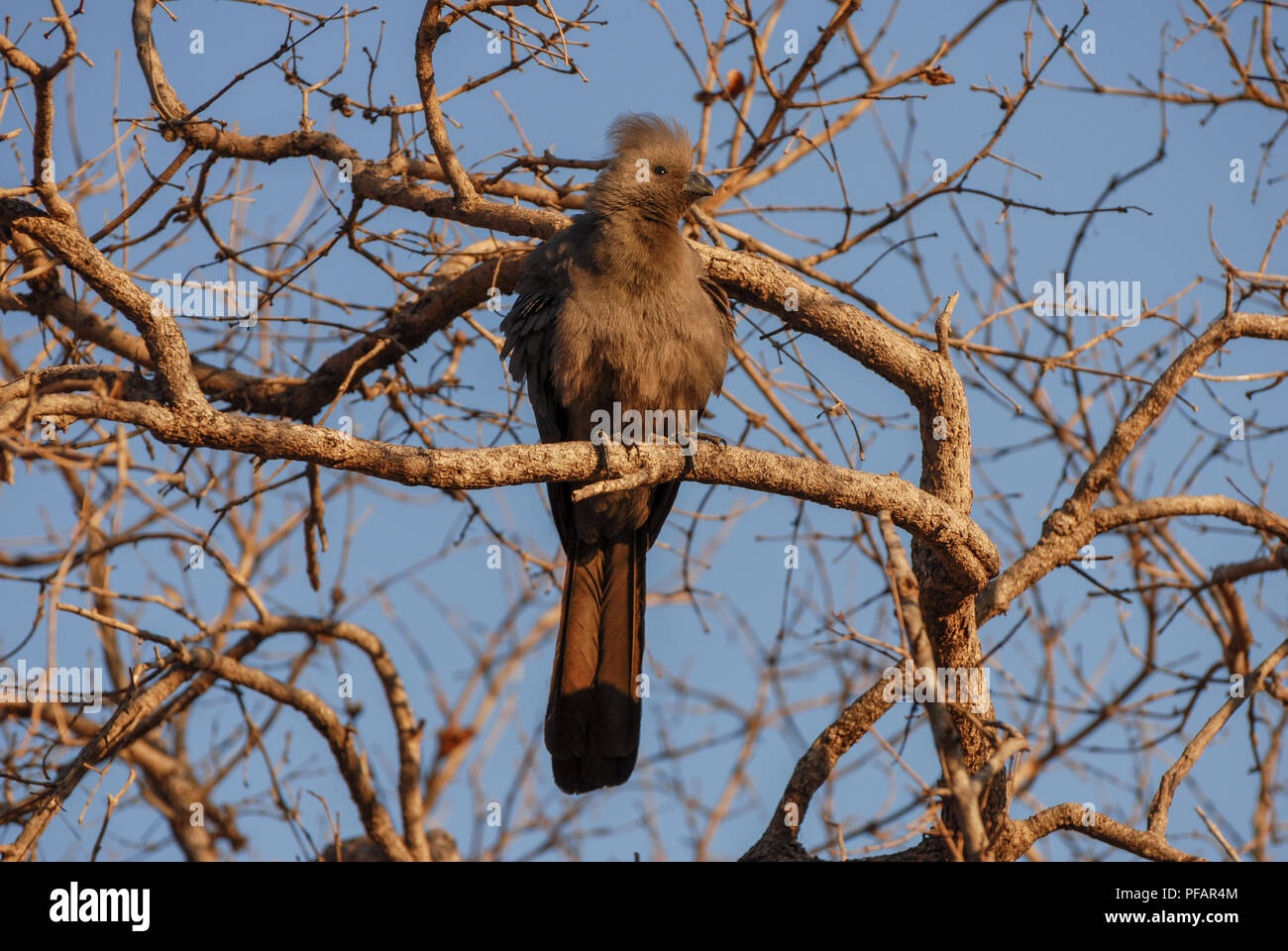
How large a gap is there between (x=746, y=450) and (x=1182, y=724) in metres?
2.63

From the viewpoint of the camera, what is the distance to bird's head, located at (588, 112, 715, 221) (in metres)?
5.38

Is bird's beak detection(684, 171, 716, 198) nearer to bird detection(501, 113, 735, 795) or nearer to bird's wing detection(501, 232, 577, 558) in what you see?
bird detection(501, 113, 735, 795)

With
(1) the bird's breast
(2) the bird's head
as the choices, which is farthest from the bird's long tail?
(2) the bird's head

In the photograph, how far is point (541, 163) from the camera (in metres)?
5.27

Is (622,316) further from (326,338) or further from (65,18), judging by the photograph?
(65,18)

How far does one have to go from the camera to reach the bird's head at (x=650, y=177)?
17.7 ft

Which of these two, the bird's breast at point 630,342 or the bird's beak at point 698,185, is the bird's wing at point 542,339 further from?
the bird's beak at point 698,185

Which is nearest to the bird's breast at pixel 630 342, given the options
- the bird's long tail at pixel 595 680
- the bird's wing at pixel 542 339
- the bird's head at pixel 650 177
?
the bird's wing at pixel 542 339
